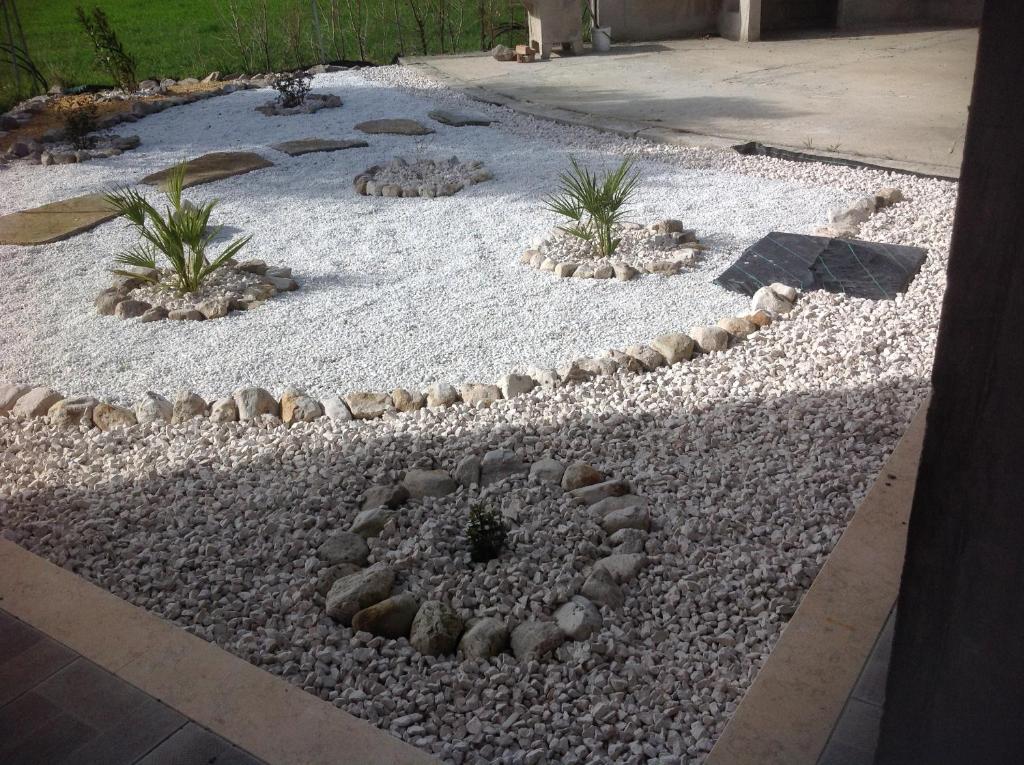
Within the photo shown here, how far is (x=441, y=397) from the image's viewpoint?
313 centimetres

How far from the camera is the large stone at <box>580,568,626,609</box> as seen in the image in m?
2.15

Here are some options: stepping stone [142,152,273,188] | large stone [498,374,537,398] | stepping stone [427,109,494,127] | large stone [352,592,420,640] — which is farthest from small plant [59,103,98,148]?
large stone [352,592,420,640]

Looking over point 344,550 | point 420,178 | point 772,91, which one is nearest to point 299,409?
point 344,550

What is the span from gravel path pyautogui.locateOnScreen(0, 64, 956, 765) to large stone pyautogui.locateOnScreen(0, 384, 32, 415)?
139 mm

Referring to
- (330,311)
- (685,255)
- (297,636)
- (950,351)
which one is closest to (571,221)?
(685,255)

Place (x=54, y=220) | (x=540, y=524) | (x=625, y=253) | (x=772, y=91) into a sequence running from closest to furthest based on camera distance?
(x=540, y=524) → (x=625, y=253) → (x=54, y=220) → (x=772, y=91)

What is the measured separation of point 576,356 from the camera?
3445 mm

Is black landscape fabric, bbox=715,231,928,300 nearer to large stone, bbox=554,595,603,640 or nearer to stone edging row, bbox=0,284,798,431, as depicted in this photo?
stone edging row, bbox=0,284,798,431

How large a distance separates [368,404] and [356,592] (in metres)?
1.04

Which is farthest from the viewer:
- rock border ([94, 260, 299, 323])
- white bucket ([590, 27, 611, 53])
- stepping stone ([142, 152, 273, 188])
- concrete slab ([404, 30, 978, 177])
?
white bucket ([590, 27, 611, 53])

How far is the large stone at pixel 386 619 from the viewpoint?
2.10 metres

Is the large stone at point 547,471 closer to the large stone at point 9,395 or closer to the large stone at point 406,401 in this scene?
the large stone at point 406,401

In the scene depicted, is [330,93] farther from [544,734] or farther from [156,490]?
[544,734]

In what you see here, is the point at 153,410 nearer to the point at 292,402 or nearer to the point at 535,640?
the point at 292,402
